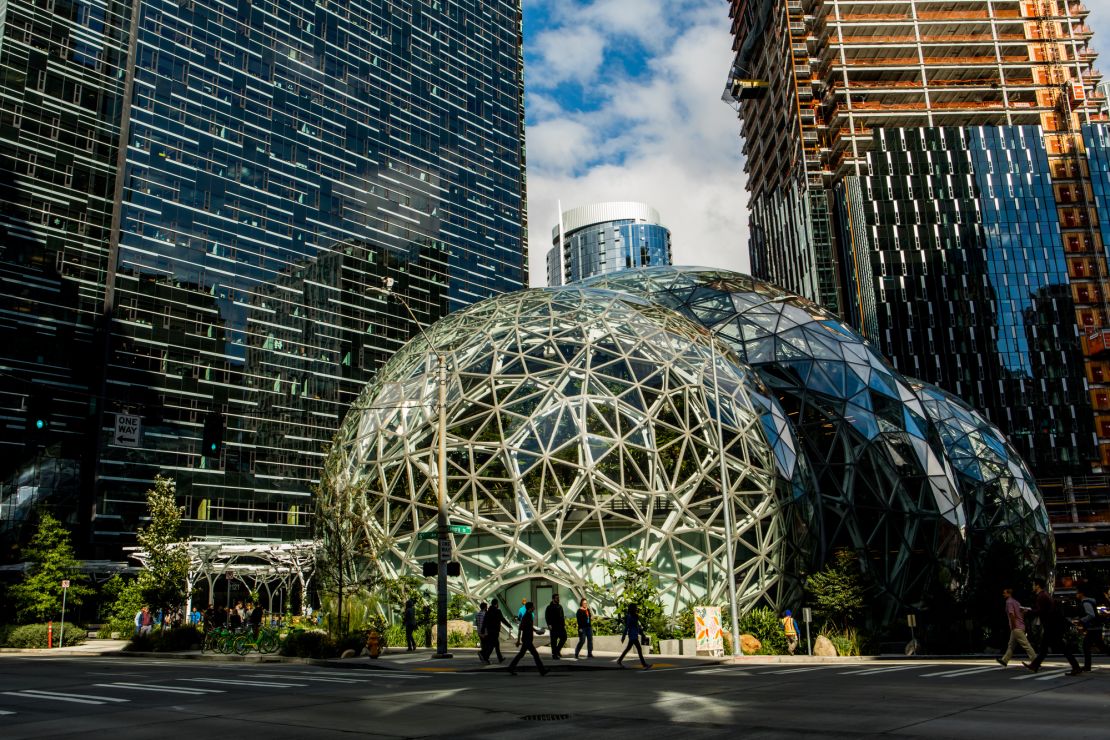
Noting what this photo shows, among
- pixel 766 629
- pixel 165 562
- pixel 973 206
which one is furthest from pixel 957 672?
pixel 973 206

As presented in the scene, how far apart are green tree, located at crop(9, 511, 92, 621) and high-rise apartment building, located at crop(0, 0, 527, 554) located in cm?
1685

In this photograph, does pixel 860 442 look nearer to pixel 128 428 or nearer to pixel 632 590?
pixel 632 590

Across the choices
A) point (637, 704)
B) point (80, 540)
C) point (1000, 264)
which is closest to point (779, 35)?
point (1000, 264)

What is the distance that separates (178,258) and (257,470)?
22.2m

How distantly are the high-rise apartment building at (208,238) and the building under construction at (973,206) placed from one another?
178 feet

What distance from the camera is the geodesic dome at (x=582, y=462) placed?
Result: 30.1 metres

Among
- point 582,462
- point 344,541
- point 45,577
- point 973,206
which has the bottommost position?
point 45,577

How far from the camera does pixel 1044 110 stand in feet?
399

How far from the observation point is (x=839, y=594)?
33156 mm

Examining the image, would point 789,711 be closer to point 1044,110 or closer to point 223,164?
point 223,164

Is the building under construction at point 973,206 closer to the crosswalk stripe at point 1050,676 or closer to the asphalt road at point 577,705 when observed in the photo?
the crosswalk stripe at point 1050,676

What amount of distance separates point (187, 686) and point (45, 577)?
42664mm

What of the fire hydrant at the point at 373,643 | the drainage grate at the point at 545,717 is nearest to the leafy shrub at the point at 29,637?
the fire hydrant at the point at 373,643

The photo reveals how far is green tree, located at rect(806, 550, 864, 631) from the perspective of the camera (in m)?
33.2
